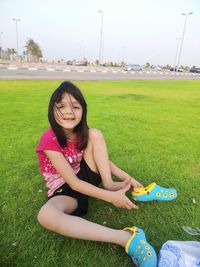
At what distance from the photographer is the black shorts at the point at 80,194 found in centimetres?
183

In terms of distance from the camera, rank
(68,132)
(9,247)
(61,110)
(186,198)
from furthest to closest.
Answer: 1. (186,198)
2. (68,132)
3. (61,110)
4. (9,247)

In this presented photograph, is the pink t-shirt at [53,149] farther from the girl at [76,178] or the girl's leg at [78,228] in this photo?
the girl's leg at [78,228]

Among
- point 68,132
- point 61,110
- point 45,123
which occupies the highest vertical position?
point 61,110

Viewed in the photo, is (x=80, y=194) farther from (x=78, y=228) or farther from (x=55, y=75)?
(x=55, y=75)

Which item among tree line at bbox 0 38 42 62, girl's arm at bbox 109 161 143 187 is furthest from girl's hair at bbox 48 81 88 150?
tree line at bbox 0 38 42 62

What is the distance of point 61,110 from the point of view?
179 centimetres

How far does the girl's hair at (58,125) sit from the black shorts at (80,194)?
0.17m

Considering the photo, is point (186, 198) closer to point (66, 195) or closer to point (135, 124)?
point (66, 195)

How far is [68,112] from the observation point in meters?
1.78

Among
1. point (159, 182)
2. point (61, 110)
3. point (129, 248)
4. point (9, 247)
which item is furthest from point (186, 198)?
point (9, 247)

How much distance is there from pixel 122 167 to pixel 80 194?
1028 millimetres

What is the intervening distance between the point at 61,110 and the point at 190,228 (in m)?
1.22

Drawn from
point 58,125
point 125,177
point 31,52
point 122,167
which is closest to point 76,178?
point 58,125

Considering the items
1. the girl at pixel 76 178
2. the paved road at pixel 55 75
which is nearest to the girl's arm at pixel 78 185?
the girl at pixel 76 178
